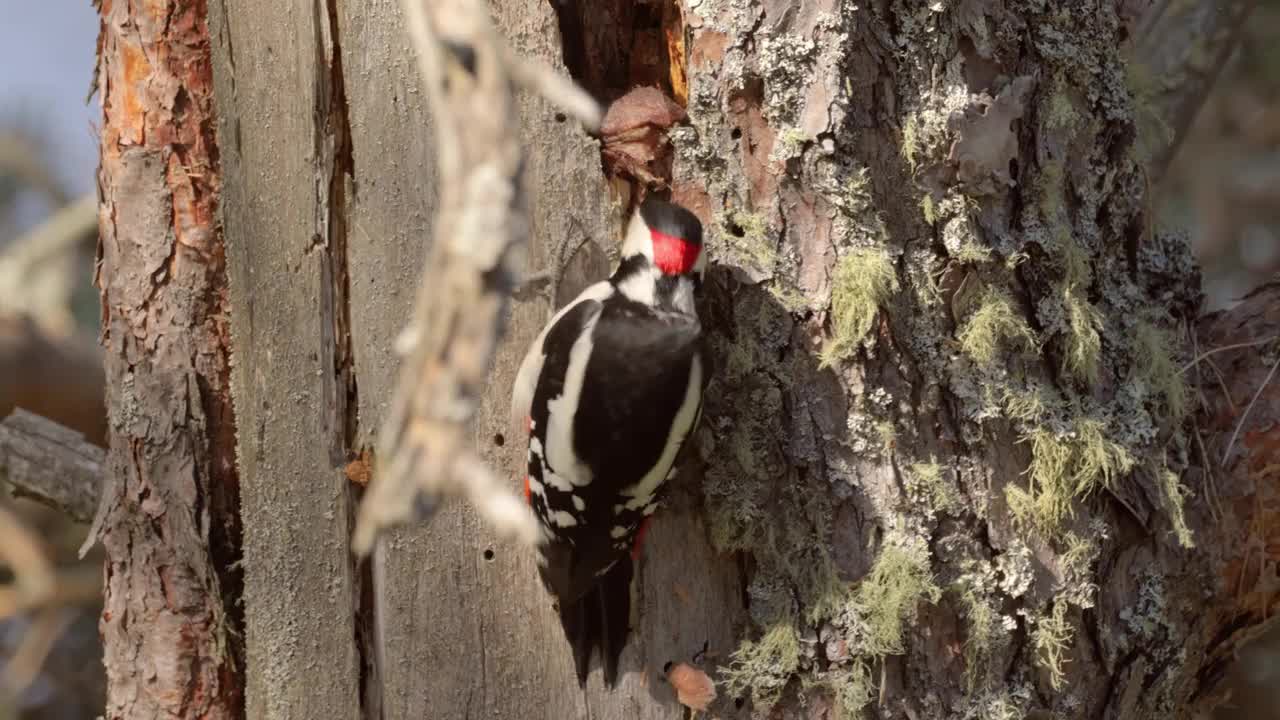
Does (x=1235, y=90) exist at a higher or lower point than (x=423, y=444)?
higher

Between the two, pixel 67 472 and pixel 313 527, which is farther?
pixel 67 472

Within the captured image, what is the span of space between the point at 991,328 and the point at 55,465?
2.09 meters

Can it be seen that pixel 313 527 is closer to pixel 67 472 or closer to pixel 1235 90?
pixel 67 472

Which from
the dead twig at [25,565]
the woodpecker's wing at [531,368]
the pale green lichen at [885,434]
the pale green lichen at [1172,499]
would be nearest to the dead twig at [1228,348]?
the pale green lichen at [1172,499]

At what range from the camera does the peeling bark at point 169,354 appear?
232cm

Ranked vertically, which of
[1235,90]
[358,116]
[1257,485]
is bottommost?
[1257,485]

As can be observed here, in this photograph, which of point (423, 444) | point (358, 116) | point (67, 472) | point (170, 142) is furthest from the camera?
point (67, 472)

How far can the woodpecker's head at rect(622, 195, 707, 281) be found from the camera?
1697mm

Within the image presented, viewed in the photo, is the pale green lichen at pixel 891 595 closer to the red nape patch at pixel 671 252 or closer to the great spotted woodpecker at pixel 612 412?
the great spotted woodpecker at pixel 612 412

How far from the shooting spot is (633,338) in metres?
1.80

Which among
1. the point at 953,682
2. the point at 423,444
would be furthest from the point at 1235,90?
the point at 423,444

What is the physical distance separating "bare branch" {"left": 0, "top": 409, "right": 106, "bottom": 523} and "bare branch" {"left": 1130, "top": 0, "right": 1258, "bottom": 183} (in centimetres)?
282

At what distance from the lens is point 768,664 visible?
1.81 m

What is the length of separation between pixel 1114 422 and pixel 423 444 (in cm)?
149
